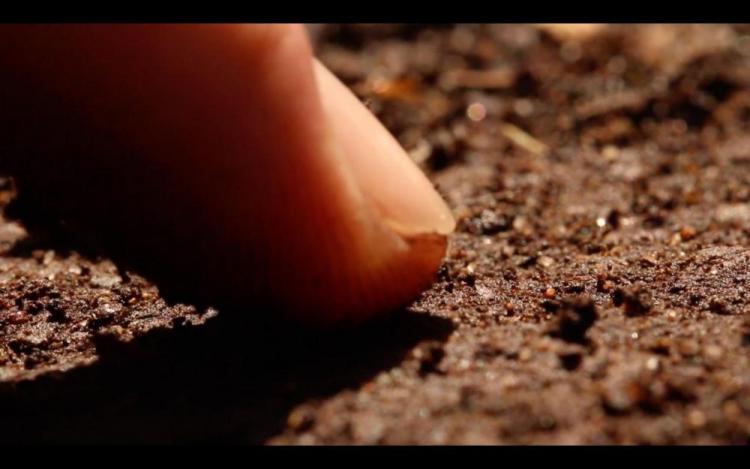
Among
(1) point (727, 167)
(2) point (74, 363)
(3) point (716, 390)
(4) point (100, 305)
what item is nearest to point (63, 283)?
(4) point (100, 305)

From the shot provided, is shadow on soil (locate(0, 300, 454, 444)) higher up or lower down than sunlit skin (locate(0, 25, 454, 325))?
lower down

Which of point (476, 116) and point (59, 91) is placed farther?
point (476, 116)

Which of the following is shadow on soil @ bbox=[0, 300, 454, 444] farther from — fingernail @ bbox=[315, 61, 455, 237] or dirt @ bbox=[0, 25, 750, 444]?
fingernail @ bbox=[315, 61, 455, 237]

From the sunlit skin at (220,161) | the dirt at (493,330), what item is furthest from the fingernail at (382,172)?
the dirt at (493,330)

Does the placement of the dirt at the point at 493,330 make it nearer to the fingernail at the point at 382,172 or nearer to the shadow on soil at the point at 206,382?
the shadow on soil at the point at 206,382

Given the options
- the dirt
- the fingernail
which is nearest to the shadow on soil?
the dirt
